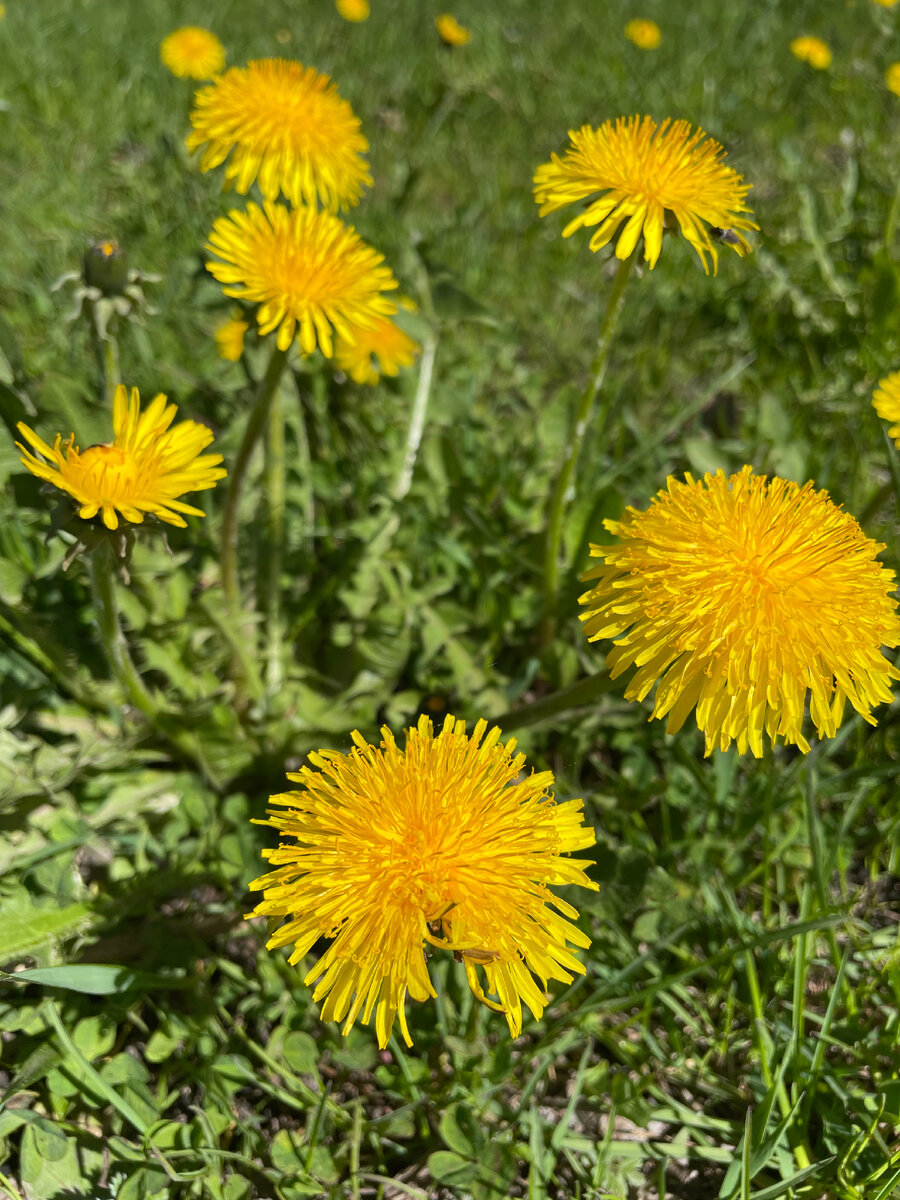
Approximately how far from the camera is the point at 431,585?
209 cm

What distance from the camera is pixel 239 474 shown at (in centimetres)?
184

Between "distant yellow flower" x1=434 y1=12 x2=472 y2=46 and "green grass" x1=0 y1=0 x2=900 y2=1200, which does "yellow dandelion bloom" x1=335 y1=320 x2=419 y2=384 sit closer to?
"green grass" x1=0 y1=0 x2=900 y2=1200

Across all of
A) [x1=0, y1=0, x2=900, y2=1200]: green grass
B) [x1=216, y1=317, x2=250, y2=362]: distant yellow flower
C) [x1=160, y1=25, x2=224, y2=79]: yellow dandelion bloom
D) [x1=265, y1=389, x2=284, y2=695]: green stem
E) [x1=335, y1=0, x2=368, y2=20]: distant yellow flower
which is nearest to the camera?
[x1=0, y1=0, x2=900, y2=1200]: green grass

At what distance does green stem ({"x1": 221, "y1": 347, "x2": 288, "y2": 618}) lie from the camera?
5.63ft

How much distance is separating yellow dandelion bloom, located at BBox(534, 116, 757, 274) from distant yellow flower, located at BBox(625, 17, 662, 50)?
4350mm

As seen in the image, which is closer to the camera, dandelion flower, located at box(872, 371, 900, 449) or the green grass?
the green grass

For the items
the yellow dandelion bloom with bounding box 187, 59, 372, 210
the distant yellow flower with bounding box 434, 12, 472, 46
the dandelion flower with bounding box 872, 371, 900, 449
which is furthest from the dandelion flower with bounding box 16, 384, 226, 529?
the distant yellow flower with bounding box 434, 12, 472, 46

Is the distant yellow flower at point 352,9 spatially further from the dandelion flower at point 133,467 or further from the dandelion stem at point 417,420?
the dandelion flower at point 133,467

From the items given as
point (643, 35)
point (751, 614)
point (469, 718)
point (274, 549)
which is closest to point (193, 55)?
point (643, 35)

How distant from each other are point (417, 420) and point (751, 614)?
56.6 inches

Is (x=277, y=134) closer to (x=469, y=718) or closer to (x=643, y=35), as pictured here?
(x=469, y=718)

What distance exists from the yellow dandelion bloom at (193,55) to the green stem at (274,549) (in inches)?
102

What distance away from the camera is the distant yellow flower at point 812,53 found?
467 cm

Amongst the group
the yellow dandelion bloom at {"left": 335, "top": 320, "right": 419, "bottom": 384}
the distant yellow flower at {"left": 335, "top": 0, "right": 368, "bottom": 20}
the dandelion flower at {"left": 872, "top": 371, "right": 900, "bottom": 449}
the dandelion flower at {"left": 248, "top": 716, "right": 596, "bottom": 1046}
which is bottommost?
the dandelion flower at {"left": 248, "top": 716, "right": 596, "bottom": 1046}
